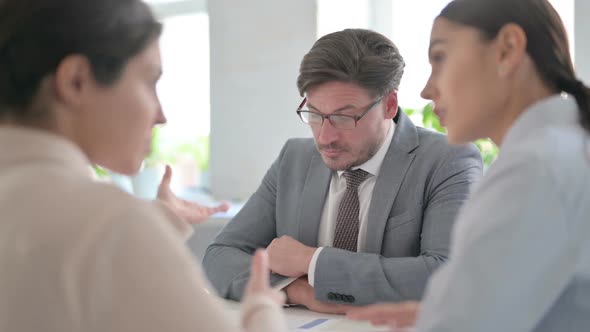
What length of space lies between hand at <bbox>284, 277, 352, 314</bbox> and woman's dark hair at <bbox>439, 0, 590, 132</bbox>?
1.09 m

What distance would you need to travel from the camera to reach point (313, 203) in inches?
103

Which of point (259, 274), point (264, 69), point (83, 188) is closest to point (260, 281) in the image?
point (259, 274)

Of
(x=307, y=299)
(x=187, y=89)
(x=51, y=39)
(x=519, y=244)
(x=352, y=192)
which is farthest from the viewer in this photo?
(x=187, y=89)

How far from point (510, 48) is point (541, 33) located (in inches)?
2.8

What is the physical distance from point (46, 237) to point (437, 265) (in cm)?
159

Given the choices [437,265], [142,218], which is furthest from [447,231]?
[142,218]

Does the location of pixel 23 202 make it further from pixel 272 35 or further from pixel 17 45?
pixel 272 35

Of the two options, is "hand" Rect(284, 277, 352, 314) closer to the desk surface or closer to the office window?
the desk surface

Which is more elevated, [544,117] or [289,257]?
[544,117]

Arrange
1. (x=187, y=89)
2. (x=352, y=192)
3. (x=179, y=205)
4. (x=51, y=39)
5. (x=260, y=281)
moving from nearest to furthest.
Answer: (x=51, y=39), (x=260, y=281), (x=179, y=205), (x=352, y=192), (x=187, y=89)

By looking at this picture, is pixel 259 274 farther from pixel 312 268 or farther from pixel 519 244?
pixel 312 268

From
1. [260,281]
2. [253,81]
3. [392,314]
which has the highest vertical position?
[260,281]

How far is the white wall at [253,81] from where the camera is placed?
4.20 m

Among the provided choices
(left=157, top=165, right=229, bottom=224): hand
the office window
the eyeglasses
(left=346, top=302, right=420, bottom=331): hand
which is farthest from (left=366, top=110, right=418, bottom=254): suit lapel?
the office window
